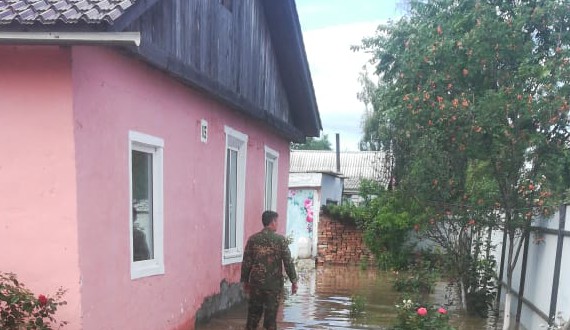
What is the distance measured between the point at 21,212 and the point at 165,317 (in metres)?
2.41

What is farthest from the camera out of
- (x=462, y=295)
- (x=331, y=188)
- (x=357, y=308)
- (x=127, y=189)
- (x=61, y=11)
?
(x=331, y=188)

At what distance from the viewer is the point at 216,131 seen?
26.8 ft

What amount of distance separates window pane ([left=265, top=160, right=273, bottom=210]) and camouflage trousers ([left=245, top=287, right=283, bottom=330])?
4610 millimetres

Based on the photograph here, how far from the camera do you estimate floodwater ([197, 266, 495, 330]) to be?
8.59 meters

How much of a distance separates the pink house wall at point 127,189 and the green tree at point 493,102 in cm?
298

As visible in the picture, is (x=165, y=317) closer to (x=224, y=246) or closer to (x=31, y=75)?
(x=224, y=246)

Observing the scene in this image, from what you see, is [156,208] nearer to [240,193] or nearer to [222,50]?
[222,50]

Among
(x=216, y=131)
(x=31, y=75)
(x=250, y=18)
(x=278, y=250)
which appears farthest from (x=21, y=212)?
(x=250, y=18)

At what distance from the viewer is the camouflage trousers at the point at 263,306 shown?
6.87 metres

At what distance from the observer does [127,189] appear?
564 centimetres

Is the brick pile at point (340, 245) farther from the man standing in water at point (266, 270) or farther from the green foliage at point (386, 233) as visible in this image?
the man standing in water at point (266, 270)

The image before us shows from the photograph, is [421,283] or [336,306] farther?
[421,283]

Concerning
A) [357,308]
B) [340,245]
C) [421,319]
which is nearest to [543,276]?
[421,319]

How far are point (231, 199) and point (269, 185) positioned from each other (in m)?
2.53
